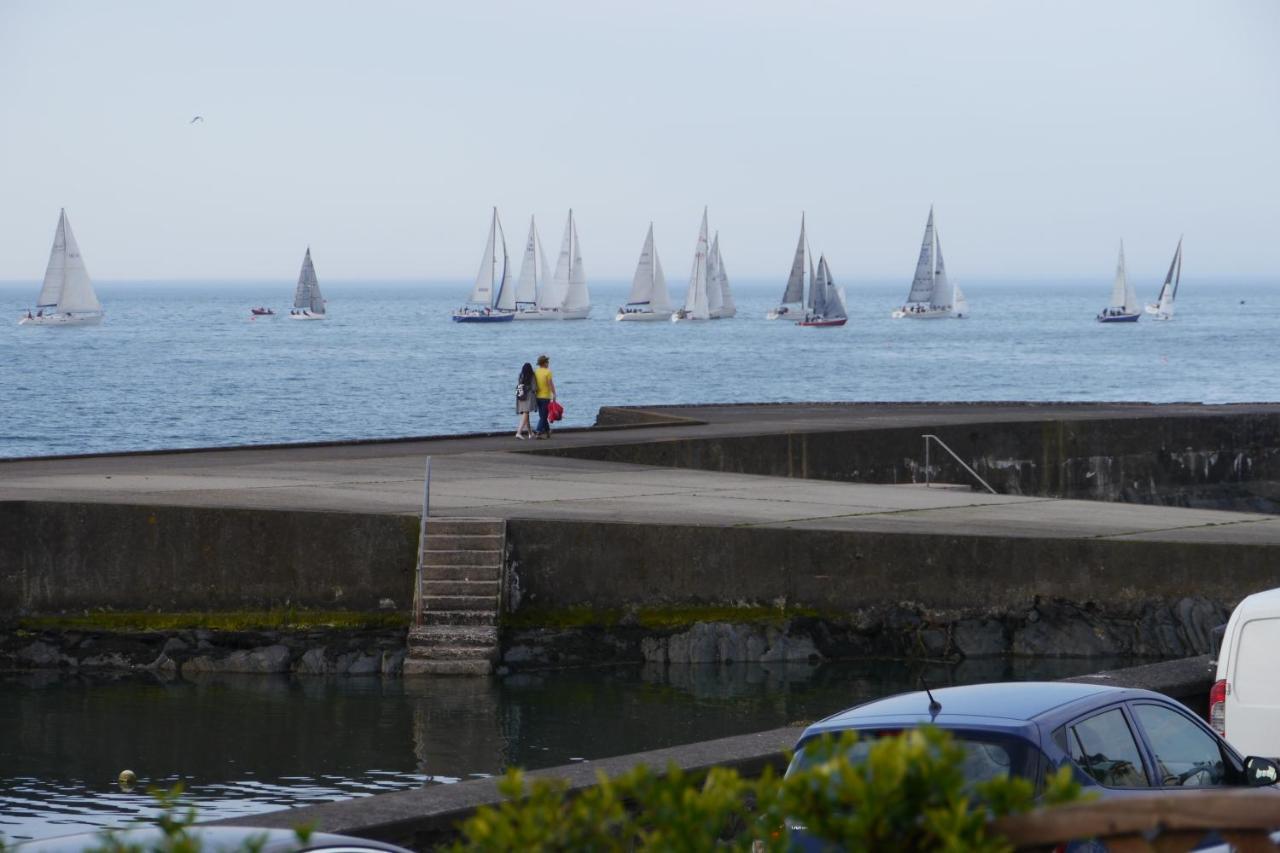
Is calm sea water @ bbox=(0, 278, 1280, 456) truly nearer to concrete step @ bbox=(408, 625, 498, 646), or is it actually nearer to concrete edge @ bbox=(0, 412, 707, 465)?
concrete edge @ bbox=(0, 412, 707, 465)

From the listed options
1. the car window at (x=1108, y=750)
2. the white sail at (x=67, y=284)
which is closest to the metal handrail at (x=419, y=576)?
the car window at (x=1108, y=750)

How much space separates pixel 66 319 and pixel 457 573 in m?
137

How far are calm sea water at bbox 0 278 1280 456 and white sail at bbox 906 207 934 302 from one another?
12.0 ft

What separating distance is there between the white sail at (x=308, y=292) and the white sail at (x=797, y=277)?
50148 mm

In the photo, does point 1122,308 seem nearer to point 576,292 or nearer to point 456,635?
point 576,292

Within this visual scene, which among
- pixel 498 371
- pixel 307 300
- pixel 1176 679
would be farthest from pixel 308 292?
pixel 1176 679

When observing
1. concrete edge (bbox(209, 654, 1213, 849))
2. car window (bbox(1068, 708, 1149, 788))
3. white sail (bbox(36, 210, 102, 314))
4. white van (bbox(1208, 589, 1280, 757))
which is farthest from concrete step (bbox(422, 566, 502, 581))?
white sail (bbox(36, 210, 102, 314))

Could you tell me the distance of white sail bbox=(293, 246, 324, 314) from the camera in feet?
590

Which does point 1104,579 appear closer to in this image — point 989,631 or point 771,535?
point 989,631

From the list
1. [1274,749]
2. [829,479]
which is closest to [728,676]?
[1274,749]

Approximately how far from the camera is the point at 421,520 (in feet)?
60.7

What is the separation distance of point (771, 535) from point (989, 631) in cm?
262

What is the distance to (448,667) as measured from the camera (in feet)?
57.2

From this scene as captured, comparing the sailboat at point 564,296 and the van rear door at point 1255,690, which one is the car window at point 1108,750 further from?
the sailboat at point 564,296
